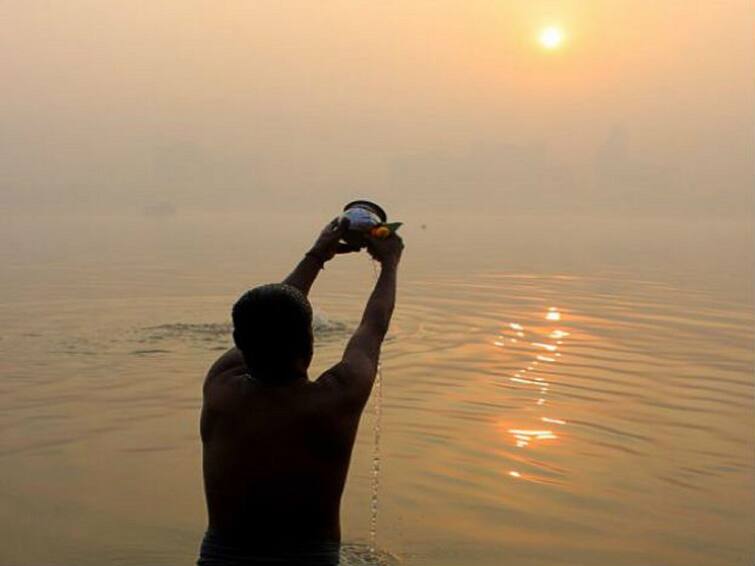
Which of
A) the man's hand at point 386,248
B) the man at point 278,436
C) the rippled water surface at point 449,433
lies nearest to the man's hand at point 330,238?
the man's hand at point 386,248

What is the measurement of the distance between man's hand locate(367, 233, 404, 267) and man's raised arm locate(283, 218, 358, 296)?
0.17 meters

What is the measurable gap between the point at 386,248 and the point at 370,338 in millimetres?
534

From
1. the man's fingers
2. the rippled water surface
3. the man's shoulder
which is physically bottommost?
the rippled water surface

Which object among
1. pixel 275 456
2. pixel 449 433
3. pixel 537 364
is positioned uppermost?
pixel 275 456

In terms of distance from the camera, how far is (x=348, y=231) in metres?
4.93

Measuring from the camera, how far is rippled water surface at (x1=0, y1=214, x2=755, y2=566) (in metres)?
8.37

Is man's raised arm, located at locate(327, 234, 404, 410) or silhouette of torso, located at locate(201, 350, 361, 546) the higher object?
man's raised arm, located at locate(327, 234, 404, 410)

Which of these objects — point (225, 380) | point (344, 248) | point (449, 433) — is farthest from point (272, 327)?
point (449, 433)

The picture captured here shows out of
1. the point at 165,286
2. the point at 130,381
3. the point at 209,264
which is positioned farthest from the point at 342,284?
the point at 130,381

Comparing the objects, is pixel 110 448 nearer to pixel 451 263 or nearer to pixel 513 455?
pixel 513 455

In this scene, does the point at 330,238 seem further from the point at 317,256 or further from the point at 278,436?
the point at 278,436

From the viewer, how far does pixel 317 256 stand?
4941 mm

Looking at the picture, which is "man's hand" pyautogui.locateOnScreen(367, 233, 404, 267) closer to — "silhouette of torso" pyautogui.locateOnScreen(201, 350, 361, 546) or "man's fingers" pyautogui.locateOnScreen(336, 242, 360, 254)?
"man's fingers" pyautogui.locateOnScreen(336, 242, 360, 254)

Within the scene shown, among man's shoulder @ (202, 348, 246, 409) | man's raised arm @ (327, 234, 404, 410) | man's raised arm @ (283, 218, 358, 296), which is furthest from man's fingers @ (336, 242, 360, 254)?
man's shoulder @ (202, 348, 246, 409)
